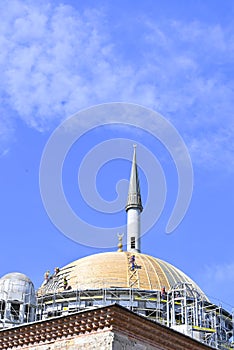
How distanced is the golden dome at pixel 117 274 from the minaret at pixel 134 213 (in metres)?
6.67

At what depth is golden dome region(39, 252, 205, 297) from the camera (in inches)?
1470

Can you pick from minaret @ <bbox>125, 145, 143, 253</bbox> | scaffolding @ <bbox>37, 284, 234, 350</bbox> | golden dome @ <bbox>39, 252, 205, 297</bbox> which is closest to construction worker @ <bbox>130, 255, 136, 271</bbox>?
golden dome @ <bbox>39, 252, 205, 297</bbox>

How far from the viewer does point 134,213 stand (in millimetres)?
51312

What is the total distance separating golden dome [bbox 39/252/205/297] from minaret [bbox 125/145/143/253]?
21.9 ft

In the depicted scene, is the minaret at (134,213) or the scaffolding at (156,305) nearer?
the scaffolding at (156,305)

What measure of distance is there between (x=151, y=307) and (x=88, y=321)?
20.2 metres

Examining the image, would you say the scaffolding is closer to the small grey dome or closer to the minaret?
the small grey dome

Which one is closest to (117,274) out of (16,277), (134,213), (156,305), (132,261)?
(132,261)

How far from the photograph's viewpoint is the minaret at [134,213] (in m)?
48.4

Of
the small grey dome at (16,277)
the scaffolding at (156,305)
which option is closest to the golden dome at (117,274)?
the scaffolding at (156,305)

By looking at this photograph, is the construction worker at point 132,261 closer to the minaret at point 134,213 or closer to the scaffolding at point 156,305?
the scaffolding at point 156,305

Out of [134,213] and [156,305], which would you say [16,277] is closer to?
[156,305]

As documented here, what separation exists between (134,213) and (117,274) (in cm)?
1359

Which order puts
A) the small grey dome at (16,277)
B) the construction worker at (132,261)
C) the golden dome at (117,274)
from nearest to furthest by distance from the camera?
1. the small grey dome at (16,277)
2. the golden dome at (117,274)
3. the construction worker at (132,261)
